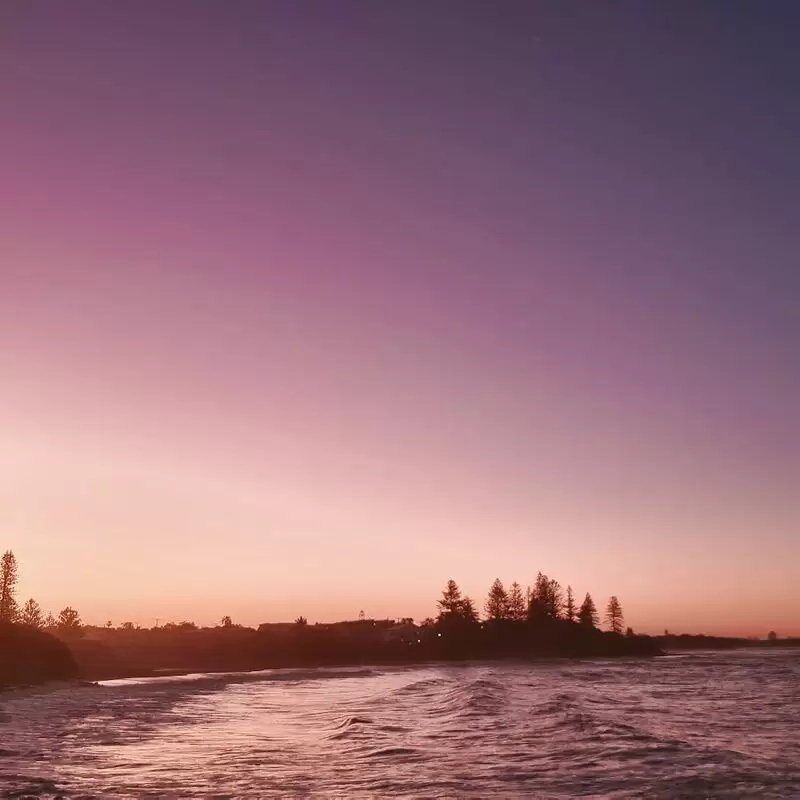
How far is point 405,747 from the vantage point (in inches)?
1244

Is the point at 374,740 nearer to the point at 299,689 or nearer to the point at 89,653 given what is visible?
the point at 299,689

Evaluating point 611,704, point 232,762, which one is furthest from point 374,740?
point 611,704

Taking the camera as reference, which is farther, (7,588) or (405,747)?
(7,588)

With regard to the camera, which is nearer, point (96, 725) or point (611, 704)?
point (96, 725)

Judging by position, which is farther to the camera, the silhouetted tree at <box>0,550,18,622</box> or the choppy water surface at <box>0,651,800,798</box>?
the silhouetted tree at <box>0,550,18,622</box>

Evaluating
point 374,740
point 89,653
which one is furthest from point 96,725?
point 89,653

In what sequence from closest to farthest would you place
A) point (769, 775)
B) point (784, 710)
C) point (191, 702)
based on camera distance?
point (769, 775)
point (784, 710)
point (191, 702)

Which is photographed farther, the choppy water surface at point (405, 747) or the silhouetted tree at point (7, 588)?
the silhouetted tree at point (7, 588)

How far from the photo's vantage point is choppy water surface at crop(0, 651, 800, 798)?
22734 mm

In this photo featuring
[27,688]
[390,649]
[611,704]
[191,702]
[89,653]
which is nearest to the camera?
[611,704]

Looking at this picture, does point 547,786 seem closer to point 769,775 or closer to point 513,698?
point 769,775

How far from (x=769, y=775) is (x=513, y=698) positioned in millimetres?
35482

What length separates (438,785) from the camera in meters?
23.2

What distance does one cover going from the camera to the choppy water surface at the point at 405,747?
895 inches
